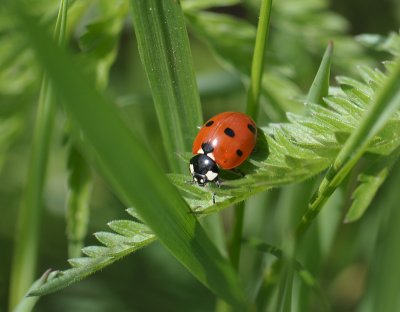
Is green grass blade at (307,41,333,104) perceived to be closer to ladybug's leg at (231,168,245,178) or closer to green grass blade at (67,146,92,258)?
ladybug's leg at (231,168,245,178)

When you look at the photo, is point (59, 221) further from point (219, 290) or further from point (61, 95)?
point (61, 95)

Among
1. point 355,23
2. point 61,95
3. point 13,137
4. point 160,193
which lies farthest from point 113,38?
point 355,23

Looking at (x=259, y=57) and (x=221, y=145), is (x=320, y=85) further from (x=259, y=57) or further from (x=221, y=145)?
(x=221, y=145)

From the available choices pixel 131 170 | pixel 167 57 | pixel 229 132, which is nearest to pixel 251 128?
pixel 229 132

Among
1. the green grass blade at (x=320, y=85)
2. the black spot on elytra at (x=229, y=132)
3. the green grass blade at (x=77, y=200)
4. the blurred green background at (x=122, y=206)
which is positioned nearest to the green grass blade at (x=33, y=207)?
the green grass blade at (x=77, y=200)

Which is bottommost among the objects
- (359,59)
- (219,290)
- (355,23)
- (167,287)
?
(167,287)

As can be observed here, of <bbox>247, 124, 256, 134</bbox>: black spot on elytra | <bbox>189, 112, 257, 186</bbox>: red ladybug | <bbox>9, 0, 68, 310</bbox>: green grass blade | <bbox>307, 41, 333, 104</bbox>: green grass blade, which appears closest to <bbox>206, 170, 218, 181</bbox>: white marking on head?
<bbox>189, 112, 257, 186</bbox>: red ladybug
